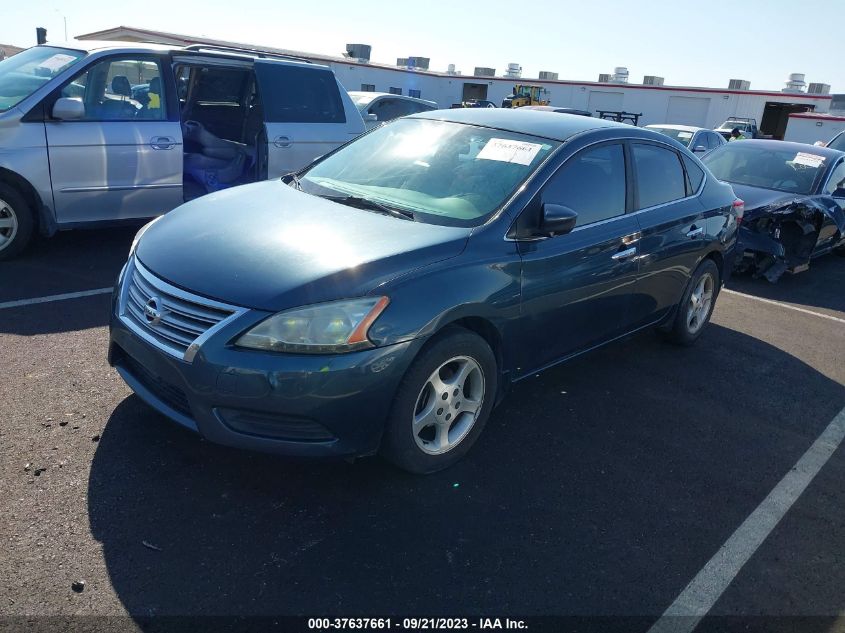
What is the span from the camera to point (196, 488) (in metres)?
3.04

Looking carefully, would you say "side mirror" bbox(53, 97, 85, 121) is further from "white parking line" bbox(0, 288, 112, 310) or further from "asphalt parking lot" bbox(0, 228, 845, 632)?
"asphalt parking lot" bbox(0, 228, 845, 632)

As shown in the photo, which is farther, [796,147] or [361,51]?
[361,51]

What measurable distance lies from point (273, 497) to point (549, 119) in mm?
2883

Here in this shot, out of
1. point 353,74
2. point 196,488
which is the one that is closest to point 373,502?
point 196,488

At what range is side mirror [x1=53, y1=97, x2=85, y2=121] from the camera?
18.4 feet

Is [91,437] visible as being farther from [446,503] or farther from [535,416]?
[535,416]

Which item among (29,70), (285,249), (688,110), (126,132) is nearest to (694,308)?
(285,249)

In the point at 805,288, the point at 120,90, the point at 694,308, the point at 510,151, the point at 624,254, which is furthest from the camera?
the point at 805,288

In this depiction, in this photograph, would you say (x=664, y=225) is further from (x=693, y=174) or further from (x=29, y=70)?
(x=29, y=70)

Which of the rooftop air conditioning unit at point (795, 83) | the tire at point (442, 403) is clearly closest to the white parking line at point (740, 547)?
the tire at point (442, 403)

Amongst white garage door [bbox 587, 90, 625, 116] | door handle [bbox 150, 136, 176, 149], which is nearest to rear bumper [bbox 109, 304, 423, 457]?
door handle [bbox 150, 136, 176, 149]

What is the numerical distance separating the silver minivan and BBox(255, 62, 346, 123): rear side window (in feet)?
0.04

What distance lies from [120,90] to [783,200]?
7.34 m

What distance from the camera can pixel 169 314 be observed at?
2.96m
